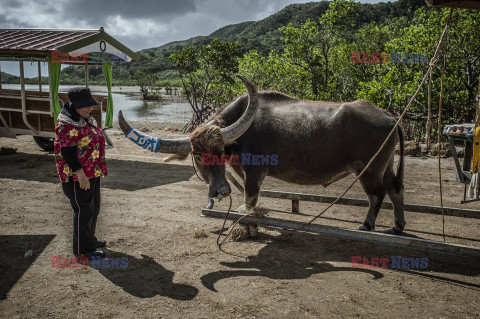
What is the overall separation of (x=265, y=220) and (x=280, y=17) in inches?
5447

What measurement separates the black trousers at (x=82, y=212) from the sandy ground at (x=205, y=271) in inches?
11.9

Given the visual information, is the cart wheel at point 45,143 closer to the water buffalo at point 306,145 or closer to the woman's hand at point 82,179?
the water buffalo at point 306,145

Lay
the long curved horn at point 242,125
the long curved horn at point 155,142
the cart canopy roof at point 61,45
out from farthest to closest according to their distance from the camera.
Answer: the cart canopy roof at point 61,45
the long curved horn at point 242,125
the long curved horn at point 155,142

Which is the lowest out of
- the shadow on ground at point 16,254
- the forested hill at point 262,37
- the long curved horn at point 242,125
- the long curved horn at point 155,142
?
the shadow on ground at point 16,254

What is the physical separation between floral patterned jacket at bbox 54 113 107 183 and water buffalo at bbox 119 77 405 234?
0.63 metres

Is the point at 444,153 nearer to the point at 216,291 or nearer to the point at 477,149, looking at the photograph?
the point at 477,149

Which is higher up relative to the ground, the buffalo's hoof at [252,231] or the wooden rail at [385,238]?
the wooden rail at [385,238]

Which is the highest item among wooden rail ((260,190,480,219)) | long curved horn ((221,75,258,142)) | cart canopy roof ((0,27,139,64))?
cart canopy roof ((0,27,139,64))

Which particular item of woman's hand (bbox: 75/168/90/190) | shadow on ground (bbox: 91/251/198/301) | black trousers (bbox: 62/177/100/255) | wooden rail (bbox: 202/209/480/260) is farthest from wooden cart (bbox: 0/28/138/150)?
wooden rail (bbox: 202/209/480/260)

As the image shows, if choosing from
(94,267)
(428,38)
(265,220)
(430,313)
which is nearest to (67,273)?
(94,267)

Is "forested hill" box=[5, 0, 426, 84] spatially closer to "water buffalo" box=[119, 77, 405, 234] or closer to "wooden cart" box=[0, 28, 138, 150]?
"wooden cart" box=[0, 28, 138, 150]

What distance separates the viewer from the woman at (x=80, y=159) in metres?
3.69

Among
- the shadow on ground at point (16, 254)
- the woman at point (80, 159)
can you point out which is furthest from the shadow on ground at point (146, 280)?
the shadow on ground at point (16, 254)

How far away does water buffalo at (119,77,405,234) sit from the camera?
4.46 meters
